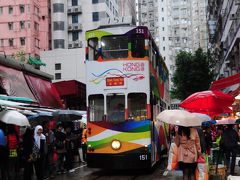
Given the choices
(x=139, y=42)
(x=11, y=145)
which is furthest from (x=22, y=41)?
(x=11, y=145)

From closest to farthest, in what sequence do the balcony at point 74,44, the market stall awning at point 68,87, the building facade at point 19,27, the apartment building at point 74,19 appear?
the market stall awning at point 68,87, the building facade at point 19,27, the apartment building at point 74,19, the balcony at point 74,44

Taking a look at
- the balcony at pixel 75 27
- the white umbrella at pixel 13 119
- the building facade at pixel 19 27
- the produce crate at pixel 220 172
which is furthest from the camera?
the balcony at pixel 75 27

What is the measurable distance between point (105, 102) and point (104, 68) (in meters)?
1.19

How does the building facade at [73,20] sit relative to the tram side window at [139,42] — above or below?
above

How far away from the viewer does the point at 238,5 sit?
98.3 ft

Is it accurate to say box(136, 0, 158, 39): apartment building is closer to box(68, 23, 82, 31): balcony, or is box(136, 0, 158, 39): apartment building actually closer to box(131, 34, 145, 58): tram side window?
box(68, 23, 82, 31): balcony

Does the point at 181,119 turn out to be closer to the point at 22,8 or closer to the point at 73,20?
the point at 22,8

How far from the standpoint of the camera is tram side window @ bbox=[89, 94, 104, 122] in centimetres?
1509

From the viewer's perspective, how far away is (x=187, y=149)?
980 cm

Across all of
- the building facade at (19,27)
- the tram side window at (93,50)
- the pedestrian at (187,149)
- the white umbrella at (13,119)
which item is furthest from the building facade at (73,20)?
the pedestrian at (187,149)

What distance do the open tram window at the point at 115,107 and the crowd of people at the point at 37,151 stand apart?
2.36 metres

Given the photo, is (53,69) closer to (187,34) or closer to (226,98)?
(226,98)

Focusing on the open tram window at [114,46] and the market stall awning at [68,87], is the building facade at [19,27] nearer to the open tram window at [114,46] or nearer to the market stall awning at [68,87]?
the market stall awning at [68,87]

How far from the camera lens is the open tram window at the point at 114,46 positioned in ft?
50.0
